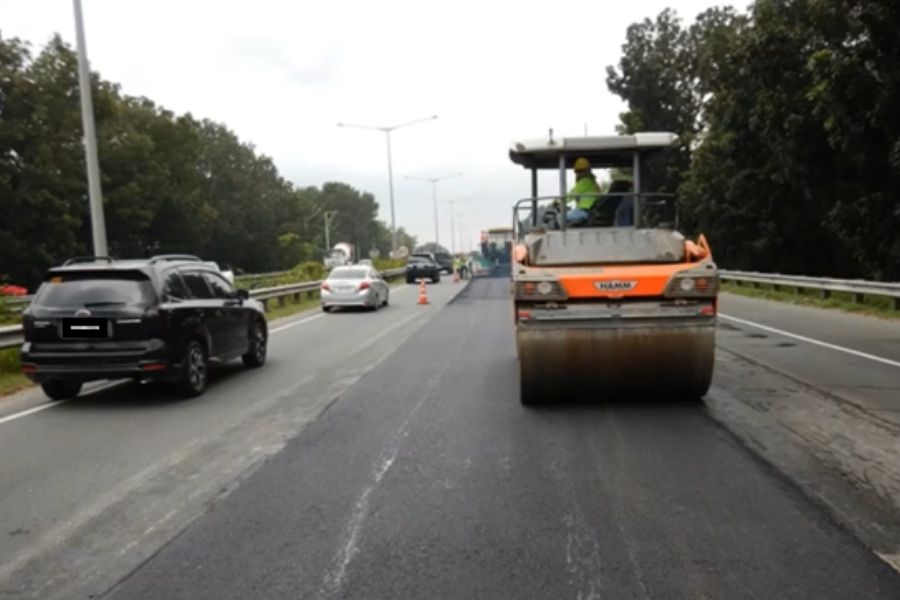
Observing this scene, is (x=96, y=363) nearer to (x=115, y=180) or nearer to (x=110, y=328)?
(x=110, y=328)

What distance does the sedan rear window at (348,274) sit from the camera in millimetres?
23203

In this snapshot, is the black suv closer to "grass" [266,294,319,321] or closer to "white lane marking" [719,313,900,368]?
"white lane marking" [719,313,900,368]

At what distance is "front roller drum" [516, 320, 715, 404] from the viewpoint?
731 centimetres

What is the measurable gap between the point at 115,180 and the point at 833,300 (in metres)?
41.3

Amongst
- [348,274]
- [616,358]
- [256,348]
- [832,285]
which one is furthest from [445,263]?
[616,358]

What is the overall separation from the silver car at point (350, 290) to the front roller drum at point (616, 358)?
15.2 m

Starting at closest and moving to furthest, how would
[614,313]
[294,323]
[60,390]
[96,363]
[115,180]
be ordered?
[614,313], [96,363], [60,390], [294,323], [115,180]

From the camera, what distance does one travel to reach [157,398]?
9.22 meters

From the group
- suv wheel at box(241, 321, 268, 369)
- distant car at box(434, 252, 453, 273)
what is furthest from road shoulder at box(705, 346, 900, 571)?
distant car at box(434, 252, 453, 273)

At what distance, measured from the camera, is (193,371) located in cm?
923

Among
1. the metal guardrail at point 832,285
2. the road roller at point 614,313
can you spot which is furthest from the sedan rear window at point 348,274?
the road roller at point 614,313

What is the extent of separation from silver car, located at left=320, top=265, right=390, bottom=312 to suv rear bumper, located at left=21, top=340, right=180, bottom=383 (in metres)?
13.9

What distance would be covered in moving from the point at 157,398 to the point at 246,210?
68701mm

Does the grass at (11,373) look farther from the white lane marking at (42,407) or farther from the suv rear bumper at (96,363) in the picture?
the suv rear bumper at (96,363)
